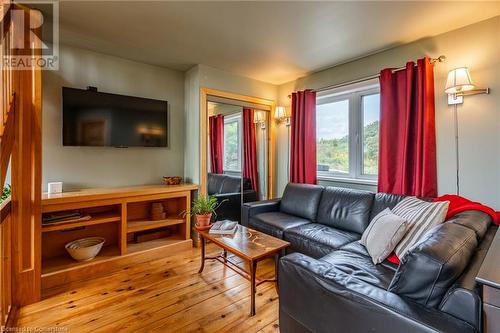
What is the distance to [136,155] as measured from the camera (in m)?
3.10

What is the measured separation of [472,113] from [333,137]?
1468 mm

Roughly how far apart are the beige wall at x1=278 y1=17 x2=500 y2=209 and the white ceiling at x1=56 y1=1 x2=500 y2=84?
0.13m

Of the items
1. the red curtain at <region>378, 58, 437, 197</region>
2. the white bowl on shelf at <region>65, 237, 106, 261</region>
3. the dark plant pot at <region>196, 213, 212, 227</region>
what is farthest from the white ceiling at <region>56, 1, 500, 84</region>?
the white bowl on shelf at <region>65, 237, 106, 261</region>

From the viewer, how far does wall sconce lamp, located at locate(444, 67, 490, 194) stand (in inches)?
80.9

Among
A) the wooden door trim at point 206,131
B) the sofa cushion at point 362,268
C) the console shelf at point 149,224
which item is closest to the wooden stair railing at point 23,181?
the console shelf at point 149,224

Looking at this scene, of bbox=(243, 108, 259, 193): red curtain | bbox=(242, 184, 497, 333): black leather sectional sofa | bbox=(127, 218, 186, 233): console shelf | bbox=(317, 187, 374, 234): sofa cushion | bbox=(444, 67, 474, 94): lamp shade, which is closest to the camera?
bbox=(242, 184, 497, 333): black leather sectional sofa

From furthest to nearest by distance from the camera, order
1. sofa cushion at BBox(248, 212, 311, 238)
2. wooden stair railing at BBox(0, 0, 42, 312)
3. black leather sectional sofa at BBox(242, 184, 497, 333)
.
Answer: sofa cushion at BBox(248, 212, 311, 238)
wooden stair railing at BBox(0, 0, 42, 312)
black leather sectional sofa at BBox(242, 184, 497, 333)

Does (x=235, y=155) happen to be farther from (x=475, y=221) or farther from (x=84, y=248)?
(x=475, y=221)

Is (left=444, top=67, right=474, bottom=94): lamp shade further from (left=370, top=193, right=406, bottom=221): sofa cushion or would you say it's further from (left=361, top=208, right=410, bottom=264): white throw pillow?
(left=361, top=208, right=410, bottom=264): white throw pillow

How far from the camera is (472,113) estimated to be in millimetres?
2188

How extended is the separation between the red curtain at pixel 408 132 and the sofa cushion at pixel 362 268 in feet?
3.71

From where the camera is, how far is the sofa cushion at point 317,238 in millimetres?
2160

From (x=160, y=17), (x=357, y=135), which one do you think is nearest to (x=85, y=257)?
(x=160, y=17)

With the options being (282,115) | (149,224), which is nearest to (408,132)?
(282,115)
